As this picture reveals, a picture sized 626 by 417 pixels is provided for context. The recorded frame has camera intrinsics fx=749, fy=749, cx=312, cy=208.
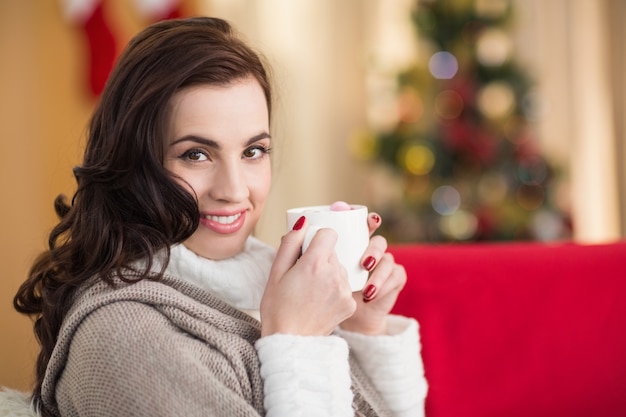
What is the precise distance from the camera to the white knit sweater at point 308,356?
984 mm

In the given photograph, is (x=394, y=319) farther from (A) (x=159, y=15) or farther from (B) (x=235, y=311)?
(A) (x=159, y=15)

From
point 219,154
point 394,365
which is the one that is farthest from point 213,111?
point 394,365

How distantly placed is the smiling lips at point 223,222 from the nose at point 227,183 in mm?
37

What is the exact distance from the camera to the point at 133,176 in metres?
1.10

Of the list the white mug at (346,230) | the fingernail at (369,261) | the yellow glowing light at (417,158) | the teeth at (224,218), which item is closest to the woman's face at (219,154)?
the teeth at (224,218)

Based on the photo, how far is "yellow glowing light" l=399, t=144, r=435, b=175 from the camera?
3.34 meters

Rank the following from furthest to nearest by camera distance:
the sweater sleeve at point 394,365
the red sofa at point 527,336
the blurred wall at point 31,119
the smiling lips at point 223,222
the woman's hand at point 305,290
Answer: the blurred wall at point 31,119 < the red sofa at point 527,336 < the sweater sleeve at point 394,365 < the smiling lips at point 223,222 < the woman's hand at point 305,290

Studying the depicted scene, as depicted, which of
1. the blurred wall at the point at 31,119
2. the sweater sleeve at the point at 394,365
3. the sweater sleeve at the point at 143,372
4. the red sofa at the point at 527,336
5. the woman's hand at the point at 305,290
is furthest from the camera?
the blurred wall at the point at 31,119

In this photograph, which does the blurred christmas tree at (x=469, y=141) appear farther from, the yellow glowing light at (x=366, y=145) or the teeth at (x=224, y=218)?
the teeth at (x=224, y=218)

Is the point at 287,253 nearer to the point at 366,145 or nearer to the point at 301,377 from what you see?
the point at 301,377

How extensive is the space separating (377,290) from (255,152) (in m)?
0.30

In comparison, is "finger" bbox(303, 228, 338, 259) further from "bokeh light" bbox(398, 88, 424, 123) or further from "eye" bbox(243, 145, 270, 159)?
"bokeh light" bbox(398, 88, 424, 123)

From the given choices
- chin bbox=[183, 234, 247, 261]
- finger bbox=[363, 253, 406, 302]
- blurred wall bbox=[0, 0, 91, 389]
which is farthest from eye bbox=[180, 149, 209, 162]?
blurred wall bbox=[0, 0, 91, 389]

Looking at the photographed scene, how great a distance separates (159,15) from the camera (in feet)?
12.2
